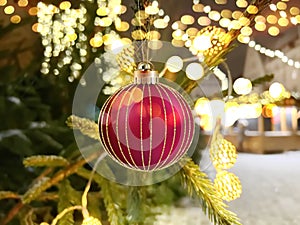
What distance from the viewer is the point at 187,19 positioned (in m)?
0.64

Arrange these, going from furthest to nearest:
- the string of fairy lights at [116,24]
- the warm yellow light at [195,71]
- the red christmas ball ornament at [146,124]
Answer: the string of fairy lights at [116,24]
the warm yellow light at [195,71]
the red christmas ball ornament at [146,124]

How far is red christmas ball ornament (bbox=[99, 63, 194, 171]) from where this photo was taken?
348 mm

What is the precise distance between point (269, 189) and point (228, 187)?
0.88ft

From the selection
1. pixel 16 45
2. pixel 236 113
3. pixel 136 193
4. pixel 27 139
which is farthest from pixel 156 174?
pixel 16 45

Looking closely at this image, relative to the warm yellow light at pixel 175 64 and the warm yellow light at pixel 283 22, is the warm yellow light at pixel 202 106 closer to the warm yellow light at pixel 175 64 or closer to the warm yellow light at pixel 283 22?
the warm yellow light at pixel 175 64

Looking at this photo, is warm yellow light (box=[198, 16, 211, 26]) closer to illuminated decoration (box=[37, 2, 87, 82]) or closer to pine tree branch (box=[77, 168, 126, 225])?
illuminated decoration (box=[37, 2, 87, 82])

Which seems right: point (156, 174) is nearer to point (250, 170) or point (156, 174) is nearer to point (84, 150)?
point (84, 150)

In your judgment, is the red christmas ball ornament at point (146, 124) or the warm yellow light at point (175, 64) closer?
the red christmas ball ornament at point (146, 124)

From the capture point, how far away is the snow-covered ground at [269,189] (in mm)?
660

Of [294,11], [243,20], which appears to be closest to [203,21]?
[294,11]

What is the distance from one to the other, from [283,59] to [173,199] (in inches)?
10.3

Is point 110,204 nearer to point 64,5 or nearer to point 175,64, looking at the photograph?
point 175,64

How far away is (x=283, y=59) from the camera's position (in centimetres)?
65

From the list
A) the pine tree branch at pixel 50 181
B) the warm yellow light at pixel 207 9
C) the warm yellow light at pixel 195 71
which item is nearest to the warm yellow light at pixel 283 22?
the warm yellow light at pixel 207 9
